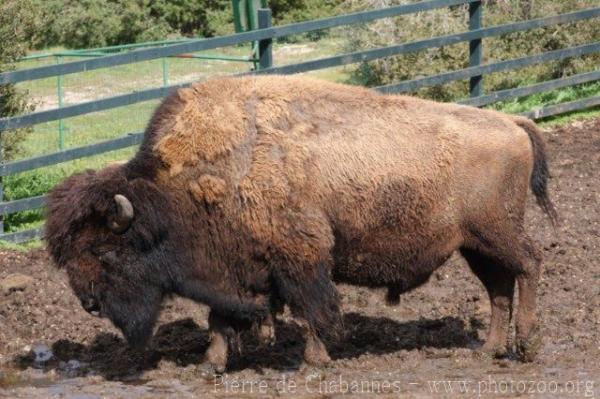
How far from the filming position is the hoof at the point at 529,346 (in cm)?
747

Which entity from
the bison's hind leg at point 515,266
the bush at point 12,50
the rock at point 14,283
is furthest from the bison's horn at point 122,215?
the bush at point 12,50

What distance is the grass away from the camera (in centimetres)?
1185

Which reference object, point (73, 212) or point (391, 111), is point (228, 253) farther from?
point (391, 111)

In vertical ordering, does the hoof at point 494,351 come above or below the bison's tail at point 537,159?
below

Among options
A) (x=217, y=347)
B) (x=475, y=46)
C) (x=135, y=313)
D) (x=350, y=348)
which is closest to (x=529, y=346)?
(x=350, y=348)

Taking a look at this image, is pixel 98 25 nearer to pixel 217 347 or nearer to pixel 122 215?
pixel 217 347

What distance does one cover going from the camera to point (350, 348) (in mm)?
7887

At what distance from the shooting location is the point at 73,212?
6867 mm

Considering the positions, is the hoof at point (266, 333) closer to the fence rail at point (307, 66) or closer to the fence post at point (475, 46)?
the fence rail at point (307, 66)

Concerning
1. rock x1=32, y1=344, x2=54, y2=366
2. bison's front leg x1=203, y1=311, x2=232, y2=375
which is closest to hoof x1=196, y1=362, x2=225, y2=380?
bison's front leg x1=203, y1=311, x2=232, y2=375

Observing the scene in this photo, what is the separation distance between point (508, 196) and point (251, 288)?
71.3 inches

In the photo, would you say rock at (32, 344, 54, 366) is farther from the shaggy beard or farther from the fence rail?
the fence rail

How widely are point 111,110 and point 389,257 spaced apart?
10124 mm

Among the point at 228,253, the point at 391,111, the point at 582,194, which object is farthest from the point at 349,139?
the point at 582,194
